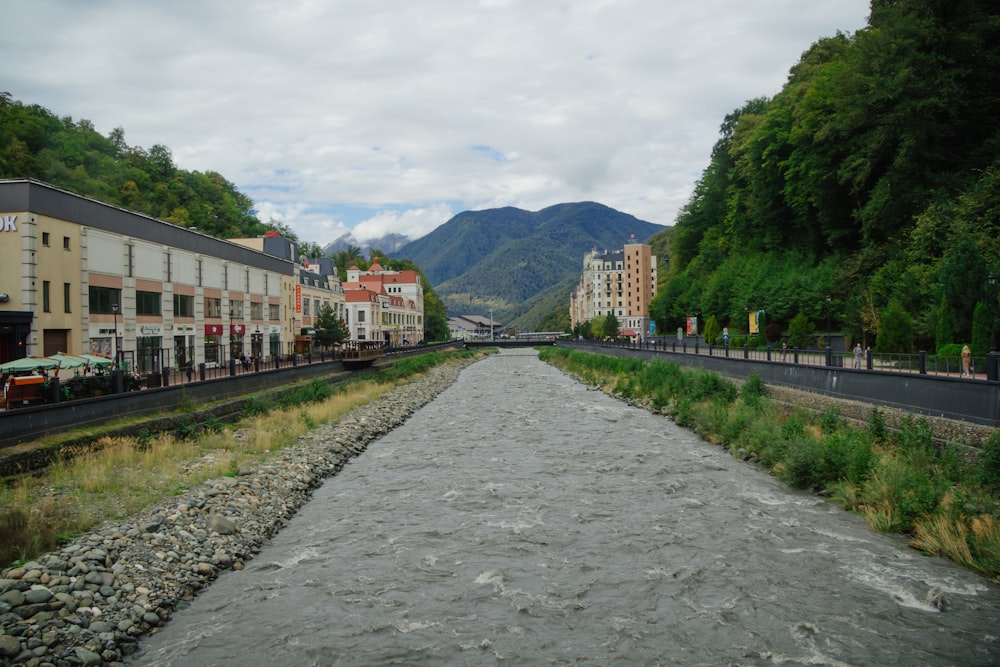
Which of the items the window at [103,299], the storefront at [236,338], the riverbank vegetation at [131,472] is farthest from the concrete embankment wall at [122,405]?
the storefront at [236,338]

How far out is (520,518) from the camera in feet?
50.1

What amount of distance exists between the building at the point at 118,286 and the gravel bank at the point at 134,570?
549 inches

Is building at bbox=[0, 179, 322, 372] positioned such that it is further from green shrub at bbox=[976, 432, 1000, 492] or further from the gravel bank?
green shrub at bbox=[976, 432, 1000, 492]

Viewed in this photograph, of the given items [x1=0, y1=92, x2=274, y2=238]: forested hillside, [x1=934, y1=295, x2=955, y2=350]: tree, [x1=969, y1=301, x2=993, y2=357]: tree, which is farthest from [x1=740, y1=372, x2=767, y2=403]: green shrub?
[x1=0, y1=92, x2=274, y2=238]: forested hillside

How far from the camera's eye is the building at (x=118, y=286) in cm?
2483

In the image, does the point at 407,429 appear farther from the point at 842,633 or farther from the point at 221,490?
the point at 842,633

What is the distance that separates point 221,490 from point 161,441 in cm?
708

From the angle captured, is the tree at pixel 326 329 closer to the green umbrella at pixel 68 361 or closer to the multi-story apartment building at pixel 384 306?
the multi-story apartment building at pixel 384 306

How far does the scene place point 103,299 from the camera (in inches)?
1190

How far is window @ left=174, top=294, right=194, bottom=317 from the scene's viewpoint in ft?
121

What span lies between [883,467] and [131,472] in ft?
63.7

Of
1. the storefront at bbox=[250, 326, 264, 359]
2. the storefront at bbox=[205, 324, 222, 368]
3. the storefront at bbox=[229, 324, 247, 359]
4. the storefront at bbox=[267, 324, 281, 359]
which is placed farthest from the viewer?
the storefront at bbox=[267, 324, 281, 359]

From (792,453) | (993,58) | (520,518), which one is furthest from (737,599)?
(993,58)

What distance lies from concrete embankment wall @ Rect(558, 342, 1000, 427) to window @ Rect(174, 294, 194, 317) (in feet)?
105
